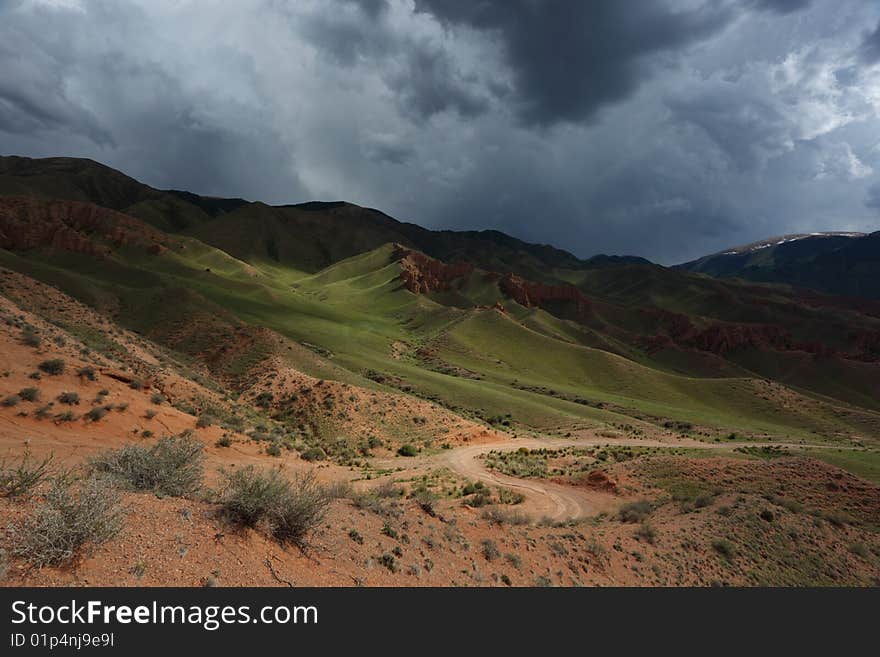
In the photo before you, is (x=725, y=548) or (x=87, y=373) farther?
(x=87, y=373)

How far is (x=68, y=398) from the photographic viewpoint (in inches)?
679

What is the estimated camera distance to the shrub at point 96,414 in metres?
17.0

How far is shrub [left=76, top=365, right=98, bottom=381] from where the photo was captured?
19.4 metres

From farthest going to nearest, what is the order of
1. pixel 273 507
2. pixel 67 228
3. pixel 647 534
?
pixel 67 228 → pixel 647 534 → pixel 273 507

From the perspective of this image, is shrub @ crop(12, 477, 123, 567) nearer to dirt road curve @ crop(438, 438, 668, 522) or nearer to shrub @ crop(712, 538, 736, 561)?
dirt road curve @ crop(438, 438, 668, 522)

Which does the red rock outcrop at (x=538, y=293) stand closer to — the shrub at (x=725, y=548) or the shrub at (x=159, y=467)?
the shrub at (x=725, y=548)

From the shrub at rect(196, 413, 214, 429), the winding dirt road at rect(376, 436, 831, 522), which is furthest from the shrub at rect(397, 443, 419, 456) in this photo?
the shrub at rect(196, 413, 214, 429)

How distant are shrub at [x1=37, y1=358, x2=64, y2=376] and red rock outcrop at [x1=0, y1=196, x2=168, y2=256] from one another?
2643 inches

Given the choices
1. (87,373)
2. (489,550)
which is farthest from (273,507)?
(87,373)

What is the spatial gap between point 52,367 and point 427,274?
134276 millimetres

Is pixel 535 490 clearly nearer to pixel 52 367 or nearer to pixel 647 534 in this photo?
pixel 647 534
